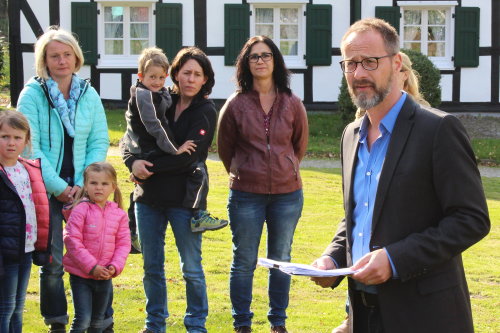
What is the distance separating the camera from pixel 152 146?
5609 millimetres

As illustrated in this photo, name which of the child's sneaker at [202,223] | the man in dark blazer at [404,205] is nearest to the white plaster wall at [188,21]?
the child's sneaker at [202,223]

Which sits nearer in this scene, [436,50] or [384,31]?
[384,31]

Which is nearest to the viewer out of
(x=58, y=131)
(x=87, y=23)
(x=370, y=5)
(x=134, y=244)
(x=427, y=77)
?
(x=58, y=131)

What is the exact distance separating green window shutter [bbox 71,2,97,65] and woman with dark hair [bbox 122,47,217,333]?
1526cm

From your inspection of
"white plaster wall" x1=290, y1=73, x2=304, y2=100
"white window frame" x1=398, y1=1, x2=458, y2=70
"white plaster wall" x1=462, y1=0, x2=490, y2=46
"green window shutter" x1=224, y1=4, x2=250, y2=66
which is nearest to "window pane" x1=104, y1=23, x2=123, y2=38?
"green window shutter" x1=224, y1=4, x2=250, y2=66

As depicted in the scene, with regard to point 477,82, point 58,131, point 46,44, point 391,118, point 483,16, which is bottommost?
point 58,131

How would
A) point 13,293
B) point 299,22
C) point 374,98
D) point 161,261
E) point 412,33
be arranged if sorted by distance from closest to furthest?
point 374,98 < point 13,293 < point 161,261 < point 299,22 < point 412,33

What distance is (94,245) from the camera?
534 centimetres

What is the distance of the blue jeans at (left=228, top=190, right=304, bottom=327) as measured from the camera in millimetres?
5926

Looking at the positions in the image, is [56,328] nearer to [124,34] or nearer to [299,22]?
[124,34]

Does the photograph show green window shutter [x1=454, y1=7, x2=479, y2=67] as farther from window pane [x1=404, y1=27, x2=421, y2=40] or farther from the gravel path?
the gravel path

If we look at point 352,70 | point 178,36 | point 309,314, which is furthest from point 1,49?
point 352,70

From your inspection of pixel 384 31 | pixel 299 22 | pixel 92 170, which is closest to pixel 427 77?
pixel 299 22

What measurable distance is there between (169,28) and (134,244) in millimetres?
15362
